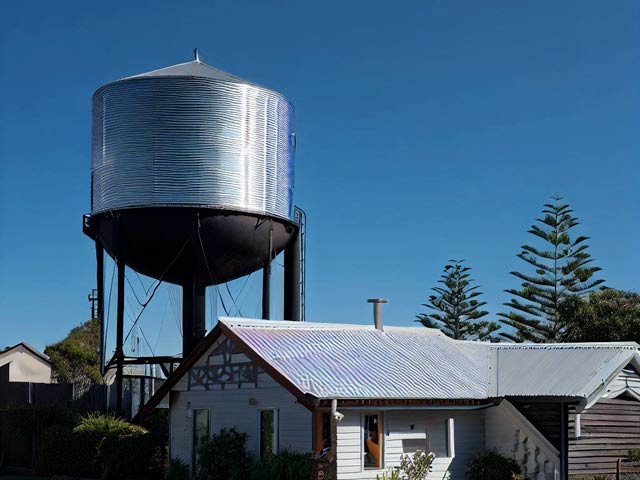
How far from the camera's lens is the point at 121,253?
2841 cm

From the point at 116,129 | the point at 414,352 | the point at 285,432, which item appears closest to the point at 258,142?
the point at 116,129

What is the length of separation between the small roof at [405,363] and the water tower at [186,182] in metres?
3.84

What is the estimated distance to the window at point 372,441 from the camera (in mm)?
21828

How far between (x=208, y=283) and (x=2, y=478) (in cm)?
759

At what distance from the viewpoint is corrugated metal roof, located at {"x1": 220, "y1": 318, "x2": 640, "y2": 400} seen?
22172 millimetres

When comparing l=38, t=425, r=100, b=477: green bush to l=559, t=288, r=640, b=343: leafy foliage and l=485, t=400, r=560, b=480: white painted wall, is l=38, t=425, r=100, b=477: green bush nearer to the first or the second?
l=485, t=400, r=560, b=480: white painted wall

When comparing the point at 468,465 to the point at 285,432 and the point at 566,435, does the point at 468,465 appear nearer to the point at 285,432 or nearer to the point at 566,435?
the point at 566,435

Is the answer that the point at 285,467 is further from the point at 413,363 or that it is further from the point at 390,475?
the point at 413,363

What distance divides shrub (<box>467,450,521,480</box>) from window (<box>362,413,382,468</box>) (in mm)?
2704

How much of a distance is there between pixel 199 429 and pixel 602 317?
2268 cm

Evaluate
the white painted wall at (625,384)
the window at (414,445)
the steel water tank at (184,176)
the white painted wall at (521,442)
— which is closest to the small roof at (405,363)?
the white painted wall at (625,384)

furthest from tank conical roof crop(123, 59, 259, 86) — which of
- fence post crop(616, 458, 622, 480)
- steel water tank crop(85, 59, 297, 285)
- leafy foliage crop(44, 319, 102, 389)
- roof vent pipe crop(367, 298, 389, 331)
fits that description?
leafy foliage crop(44, 319, 102, 389)

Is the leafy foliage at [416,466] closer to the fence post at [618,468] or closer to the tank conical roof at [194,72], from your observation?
the fence post at [618,468]

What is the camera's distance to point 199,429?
24844mm
